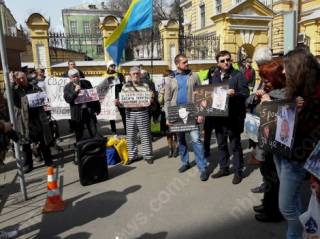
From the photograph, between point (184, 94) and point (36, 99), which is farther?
point (36, 99)

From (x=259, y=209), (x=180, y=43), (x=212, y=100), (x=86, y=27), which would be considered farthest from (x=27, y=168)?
(x=86, y=27)

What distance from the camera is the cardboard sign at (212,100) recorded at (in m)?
4.98

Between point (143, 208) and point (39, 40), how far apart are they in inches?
422

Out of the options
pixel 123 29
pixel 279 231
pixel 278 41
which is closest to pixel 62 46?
pixel 123 29

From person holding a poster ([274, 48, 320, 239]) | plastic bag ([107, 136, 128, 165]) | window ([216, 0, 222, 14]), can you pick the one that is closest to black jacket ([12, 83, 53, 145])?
plastic bag ([107, 136, 128, 165])

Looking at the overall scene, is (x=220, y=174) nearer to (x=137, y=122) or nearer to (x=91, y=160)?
(x=137, y=122)

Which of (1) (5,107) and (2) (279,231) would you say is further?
(1) (5,107)

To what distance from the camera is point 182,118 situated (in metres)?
5.72

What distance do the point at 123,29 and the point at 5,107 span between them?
9.54ft

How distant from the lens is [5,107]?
676 centimetres

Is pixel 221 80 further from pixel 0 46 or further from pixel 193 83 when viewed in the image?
pixel 0 46

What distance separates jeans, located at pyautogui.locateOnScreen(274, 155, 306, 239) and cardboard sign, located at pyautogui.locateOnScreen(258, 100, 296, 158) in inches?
4.5

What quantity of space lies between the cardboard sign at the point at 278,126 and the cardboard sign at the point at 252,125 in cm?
179

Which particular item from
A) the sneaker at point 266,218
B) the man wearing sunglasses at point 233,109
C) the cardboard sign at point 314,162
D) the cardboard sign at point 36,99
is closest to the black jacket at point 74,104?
the cardboard sign at point 36,99
